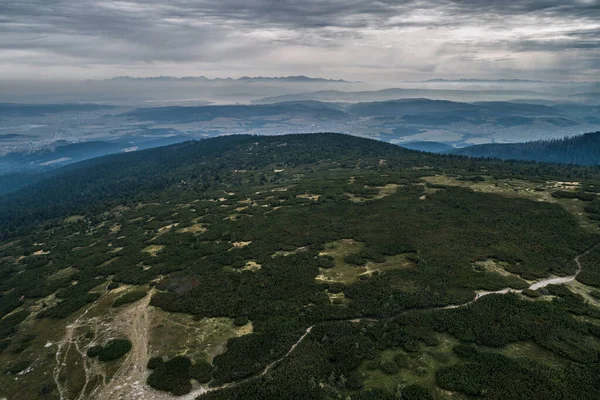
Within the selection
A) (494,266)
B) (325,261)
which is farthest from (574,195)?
(325,261)

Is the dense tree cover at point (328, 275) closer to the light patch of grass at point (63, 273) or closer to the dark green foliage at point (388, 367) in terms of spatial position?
the dark green foliage at point (388, 367)

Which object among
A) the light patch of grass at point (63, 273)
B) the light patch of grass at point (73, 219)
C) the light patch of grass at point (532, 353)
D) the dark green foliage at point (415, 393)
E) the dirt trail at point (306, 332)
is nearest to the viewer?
the dark green foliage at point (415, 393)

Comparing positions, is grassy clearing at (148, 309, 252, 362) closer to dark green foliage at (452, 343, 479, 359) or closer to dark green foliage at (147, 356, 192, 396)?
dark green foliage at (147, 356, 192, 396)

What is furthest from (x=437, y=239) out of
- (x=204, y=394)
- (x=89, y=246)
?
(x=89, y=246)

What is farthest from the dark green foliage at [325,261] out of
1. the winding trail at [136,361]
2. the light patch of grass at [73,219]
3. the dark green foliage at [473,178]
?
the light patch of grass at [73,219]

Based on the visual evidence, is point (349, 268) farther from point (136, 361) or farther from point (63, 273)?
point (63, 273)

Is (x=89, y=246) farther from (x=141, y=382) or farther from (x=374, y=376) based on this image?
(x=374, y=376)
